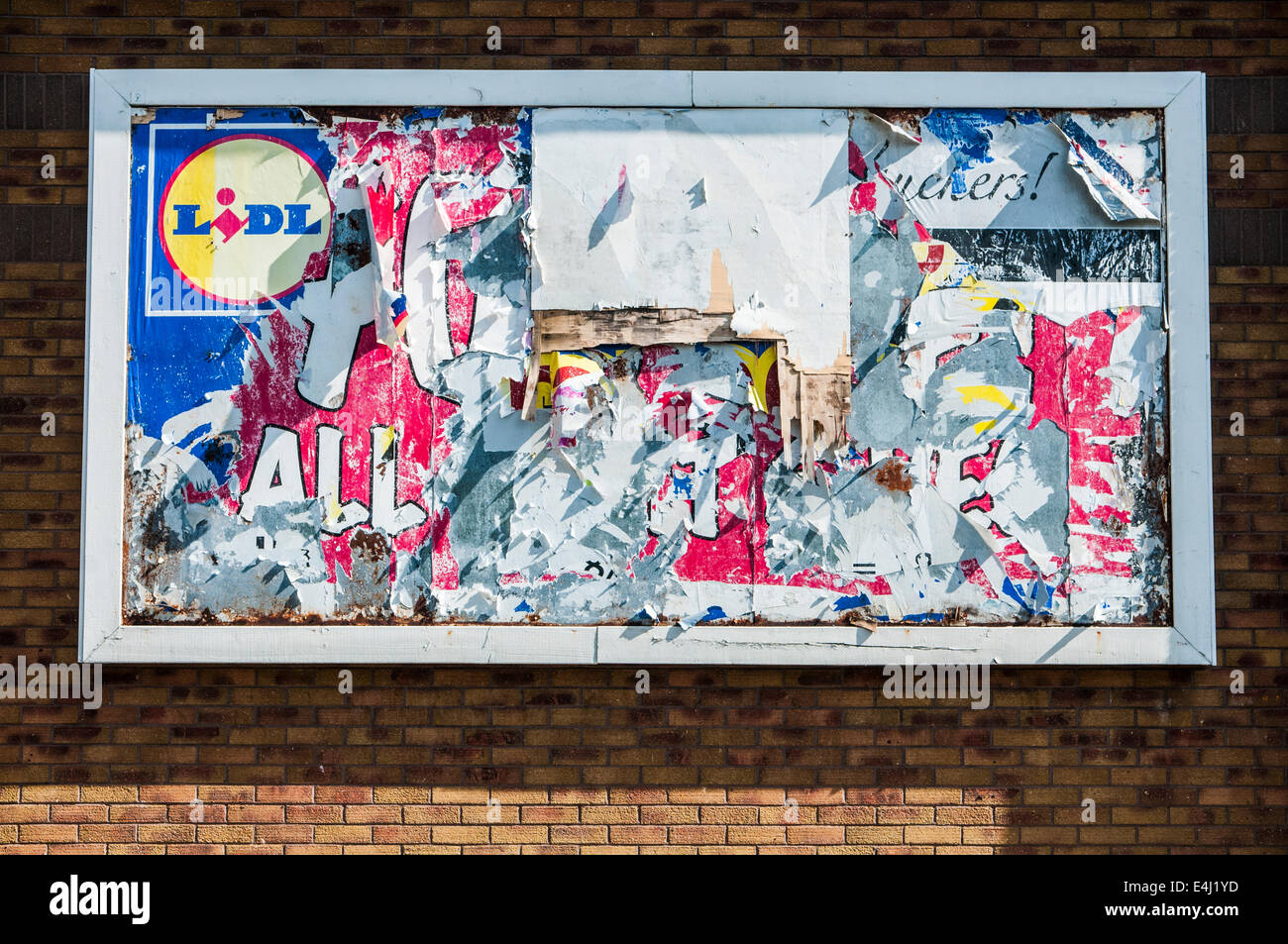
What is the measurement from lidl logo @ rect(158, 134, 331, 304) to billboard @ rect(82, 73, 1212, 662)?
0.01 m

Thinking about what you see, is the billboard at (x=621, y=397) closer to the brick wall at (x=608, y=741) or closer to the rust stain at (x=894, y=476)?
the rust stain at (x=894, y=476)

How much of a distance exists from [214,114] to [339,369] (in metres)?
1.23

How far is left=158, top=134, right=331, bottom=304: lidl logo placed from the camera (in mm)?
4168

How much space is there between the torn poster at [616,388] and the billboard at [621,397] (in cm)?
1

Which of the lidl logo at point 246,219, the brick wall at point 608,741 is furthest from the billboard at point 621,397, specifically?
the brick wall at point 608,741

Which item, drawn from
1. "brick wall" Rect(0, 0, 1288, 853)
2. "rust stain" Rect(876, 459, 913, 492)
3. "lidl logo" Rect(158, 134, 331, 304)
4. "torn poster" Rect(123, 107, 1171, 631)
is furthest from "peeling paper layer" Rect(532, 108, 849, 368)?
"brick wall" Rect(0, 0, 1288, 853)

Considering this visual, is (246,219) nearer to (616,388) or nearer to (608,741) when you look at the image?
(616,388)

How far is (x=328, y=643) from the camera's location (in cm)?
409

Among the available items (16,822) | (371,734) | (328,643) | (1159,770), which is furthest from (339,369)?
(1159,770)

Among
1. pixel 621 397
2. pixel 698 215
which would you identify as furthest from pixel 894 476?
pixel 698 215

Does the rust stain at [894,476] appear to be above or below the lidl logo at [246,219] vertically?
below

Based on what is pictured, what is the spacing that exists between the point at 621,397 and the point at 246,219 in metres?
1.77

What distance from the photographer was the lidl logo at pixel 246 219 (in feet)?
13.7

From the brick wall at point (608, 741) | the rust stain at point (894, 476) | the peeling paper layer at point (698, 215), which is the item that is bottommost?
the brick wall at point (608, 741)
